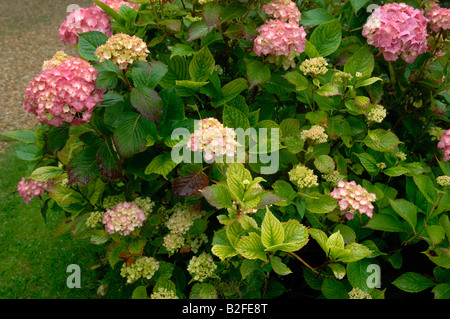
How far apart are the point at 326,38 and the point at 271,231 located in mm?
1005

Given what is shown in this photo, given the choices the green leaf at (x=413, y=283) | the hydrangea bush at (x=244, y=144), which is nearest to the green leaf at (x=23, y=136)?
the hydrangea bush at (x=244, y=144)

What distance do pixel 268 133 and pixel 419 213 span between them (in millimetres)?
837

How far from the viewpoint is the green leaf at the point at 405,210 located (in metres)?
1.66

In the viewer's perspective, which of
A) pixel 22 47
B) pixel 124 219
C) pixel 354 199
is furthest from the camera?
pixel 22 47

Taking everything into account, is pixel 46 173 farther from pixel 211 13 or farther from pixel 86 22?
pixel 211 13

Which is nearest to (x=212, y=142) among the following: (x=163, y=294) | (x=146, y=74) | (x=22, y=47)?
(x=146, y=74)

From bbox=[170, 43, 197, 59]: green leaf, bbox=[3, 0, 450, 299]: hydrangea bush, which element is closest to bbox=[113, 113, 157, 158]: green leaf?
bbox=[3, 0, 450, 299]: hydrangea bush

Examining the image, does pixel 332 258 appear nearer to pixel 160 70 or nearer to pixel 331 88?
pixel 331 88

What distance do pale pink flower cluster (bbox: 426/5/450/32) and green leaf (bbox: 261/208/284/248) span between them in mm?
1342

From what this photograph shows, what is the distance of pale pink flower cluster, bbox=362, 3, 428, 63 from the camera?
1.73 metres

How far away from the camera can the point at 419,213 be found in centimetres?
185

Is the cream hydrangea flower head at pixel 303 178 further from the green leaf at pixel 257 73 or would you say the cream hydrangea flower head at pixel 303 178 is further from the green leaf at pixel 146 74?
the green leaf at pixel 146 74

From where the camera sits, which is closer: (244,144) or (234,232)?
(234,232)

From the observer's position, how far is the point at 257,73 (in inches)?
66.9
